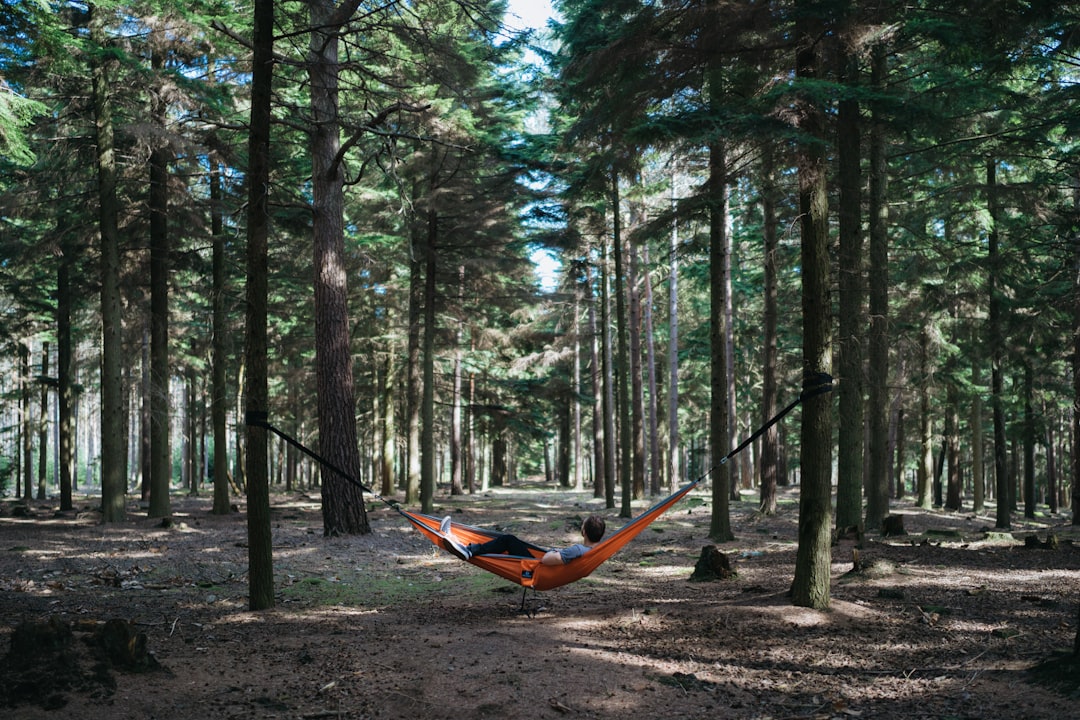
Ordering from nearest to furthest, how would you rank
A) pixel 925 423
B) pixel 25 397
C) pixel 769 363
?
pixel 769 363 → pixel 925 423 → pixel 25 397

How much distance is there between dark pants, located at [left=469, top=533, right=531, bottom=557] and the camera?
662 cm

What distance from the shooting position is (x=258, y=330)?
21.4ft

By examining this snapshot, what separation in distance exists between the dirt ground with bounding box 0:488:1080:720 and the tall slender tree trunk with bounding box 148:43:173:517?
3.03 metres

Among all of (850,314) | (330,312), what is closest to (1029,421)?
(850,314)

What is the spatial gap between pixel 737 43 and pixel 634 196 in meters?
10.3

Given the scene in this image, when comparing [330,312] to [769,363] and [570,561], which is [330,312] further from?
[769,363]

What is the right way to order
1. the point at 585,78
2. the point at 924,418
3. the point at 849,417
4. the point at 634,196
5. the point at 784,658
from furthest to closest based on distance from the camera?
the point at 924,418, the point at 634,196, the point at 849,417, the point at 585,78, the point at 784,658

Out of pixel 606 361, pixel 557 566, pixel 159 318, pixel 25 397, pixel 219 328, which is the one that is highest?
pixel 159 318

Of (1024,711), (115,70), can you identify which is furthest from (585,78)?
(115,70)

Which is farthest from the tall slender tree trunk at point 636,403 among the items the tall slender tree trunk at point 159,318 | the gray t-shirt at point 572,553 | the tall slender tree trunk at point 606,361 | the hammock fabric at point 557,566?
the gray t-shirt at point 572,553

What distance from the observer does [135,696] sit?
4.02m

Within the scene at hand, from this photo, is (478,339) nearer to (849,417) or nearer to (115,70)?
(115,70)

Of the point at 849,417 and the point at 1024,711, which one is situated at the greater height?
the point at 849,417

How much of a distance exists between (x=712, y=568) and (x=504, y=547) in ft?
9.43
